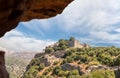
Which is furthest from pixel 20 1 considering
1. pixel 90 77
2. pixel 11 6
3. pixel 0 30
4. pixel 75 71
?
pixel 75 71

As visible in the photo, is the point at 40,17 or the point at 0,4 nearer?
the point at 0,4

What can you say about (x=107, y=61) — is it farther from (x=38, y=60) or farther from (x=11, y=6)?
(x=11, y=6)

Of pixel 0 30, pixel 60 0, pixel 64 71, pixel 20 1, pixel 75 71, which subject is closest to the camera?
pixel 20 1

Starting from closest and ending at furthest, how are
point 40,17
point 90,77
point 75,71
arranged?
point 40,17 → point 90,77 → point 75,71

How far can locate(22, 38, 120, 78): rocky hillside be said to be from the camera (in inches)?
6216

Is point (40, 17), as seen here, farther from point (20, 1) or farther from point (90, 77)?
point (90, 77)

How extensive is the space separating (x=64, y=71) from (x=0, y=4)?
161 meters

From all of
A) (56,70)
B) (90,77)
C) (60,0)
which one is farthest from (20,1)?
(56,70)

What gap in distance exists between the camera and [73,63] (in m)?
173

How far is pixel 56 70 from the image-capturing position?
16888cm

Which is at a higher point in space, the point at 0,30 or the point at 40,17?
the point at 40,17

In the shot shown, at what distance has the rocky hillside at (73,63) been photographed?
518ft

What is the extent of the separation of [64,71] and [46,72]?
12.6m

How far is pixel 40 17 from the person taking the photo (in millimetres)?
16703
